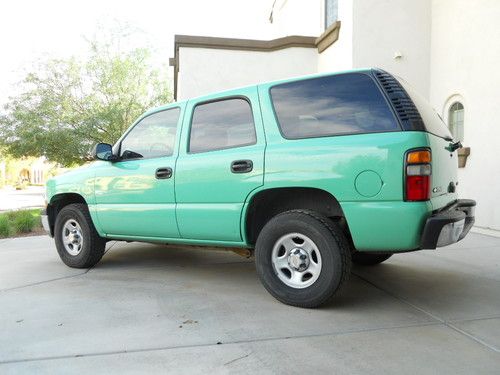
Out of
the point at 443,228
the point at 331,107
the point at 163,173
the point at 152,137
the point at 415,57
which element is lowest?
the point at 443,228

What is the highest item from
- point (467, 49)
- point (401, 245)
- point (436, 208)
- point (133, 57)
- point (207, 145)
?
point (133, 57)

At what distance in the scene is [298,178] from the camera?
376cm

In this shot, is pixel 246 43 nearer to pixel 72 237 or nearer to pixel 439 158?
pixel 72 237

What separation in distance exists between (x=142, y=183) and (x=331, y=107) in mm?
2194

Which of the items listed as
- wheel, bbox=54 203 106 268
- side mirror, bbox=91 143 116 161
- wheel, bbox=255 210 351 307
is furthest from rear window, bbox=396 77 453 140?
wheel, bbox=54 203 106 268

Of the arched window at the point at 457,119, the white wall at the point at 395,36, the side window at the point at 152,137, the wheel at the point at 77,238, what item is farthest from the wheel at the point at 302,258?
the white wall at the point at 395,36

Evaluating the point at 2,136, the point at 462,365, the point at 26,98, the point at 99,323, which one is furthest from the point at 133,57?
the point at 462,365

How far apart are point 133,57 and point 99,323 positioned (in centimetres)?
1720

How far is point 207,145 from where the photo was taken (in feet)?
14.5

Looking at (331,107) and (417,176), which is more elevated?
(331,107)

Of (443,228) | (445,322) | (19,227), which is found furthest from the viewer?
(19,227)

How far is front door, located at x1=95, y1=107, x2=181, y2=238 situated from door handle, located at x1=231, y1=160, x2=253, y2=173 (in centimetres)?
76

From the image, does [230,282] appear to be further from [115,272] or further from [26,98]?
[26,98]

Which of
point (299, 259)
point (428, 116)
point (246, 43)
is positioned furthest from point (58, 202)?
point (246, 43)
